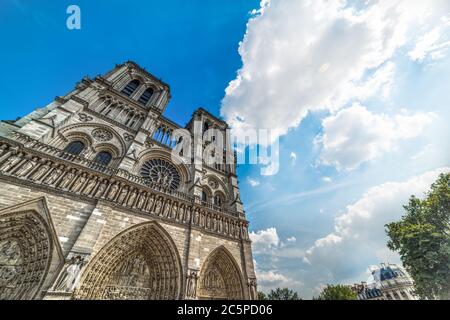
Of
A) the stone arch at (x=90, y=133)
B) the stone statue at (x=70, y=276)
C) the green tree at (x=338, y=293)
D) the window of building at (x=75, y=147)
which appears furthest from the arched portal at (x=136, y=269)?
the green tree at (x=338, y=293)

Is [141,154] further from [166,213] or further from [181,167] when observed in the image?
[166,213]

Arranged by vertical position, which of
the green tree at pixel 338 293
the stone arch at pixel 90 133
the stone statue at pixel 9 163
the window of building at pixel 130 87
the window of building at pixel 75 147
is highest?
the window of building at pixel 130 87

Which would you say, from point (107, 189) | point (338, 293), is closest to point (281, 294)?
point (338, 293)

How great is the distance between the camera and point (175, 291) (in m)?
8.75

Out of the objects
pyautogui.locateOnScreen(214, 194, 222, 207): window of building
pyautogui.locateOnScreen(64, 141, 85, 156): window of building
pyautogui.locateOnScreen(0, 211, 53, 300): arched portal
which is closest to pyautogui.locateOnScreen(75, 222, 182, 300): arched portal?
pyautogui.locateOnScreen(0, 211, 53, 300): arched portal

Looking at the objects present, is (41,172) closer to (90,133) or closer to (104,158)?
(104,158)

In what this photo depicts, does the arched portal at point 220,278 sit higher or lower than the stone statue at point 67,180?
lower

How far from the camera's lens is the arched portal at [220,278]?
10.5 metres

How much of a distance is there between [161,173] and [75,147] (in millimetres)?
5322

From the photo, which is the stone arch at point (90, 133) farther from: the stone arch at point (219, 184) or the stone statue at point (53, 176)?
the stone arch at point (219, 184)

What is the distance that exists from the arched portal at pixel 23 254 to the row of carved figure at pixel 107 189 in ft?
5.39

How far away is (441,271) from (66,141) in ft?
68.0

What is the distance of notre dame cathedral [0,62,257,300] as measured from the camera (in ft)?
22.7

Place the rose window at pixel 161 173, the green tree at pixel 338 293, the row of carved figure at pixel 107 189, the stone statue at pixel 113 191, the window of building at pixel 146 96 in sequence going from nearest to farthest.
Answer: the row of carved figure at pixel 107 189 < the stone statue at pixel 113 191 < the rose window at pixel 161 173 < the window of building at pixel 146 96 < the green tree at pixel 338 293
